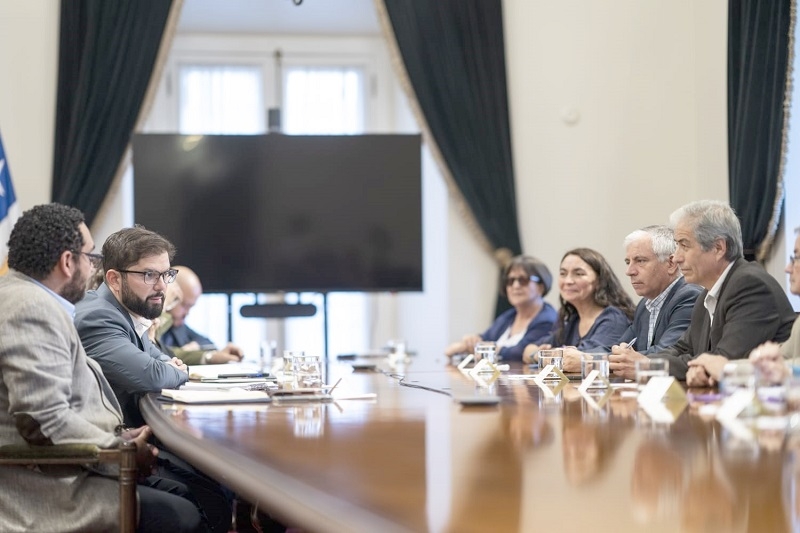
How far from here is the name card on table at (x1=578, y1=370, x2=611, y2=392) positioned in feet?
10.2

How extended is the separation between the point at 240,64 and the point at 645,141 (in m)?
3.30

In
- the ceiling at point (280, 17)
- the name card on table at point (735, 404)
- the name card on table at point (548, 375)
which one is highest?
the ceiling at point (280, 17)

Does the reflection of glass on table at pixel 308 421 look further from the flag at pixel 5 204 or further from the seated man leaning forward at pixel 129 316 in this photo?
the flag at pixel 5 204

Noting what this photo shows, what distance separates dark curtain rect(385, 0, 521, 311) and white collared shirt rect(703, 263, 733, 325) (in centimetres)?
385

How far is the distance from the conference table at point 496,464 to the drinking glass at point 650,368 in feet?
0.34

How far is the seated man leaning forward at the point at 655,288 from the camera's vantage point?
14.4ft

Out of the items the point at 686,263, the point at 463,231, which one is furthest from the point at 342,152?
the point at 686,263

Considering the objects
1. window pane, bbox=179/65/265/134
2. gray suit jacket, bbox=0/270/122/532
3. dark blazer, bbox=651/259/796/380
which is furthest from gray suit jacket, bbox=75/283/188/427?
window pane, bbox=179/65/265/134

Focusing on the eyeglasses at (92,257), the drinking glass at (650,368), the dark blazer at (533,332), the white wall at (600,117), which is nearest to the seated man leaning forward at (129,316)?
the eyeglasses at (92,257)

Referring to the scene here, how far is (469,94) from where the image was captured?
25.2 ft

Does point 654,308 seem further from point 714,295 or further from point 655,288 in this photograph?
point 714,295

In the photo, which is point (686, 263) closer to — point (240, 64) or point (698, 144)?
point (698, 144)

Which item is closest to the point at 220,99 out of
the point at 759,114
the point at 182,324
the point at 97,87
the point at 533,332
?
the point at 97,87

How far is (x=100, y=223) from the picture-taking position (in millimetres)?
7465
